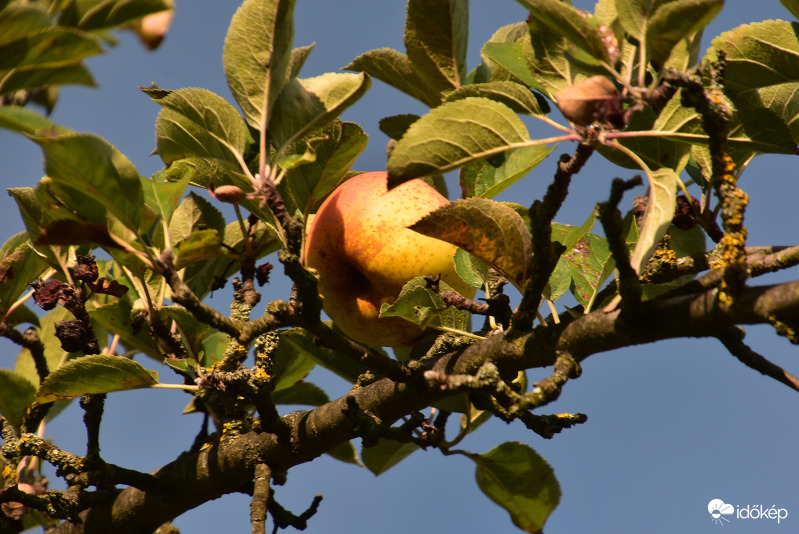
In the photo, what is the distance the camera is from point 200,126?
1.59 m

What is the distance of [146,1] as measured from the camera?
114 centimetres

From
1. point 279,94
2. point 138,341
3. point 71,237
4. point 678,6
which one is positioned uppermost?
point 279,94

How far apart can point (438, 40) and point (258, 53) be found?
20.2 inches

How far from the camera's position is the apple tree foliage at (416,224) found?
115 cm

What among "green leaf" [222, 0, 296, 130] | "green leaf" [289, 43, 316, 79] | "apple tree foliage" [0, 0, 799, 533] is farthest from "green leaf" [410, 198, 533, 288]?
"green leaf" [289, 43, 316, 79]

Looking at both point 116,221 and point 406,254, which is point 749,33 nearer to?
point 406,254

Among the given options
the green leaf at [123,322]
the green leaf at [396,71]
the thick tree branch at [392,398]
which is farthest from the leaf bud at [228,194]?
the green leaf at [123,322]

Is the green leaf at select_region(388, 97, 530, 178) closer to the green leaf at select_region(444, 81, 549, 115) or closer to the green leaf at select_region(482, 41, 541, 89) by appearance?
the green leaf at select_region(444, 81, 549, 115)

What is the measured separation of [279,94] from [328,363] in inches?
30.7

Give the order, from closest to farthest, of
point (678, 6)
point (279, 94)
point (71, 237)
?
point (678, 6)
point (71, 237)
point (279, 94)

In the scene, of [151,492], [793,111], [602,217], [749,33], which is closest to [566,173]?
[602,217]

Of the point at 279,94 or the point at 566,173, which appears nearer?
the point at 566,173

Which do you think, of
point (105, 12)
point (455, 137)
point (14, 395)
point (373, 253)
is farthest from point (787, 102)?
point (14, 395)

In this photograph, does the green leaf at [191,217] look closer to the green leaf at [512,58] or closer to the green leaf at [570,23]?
the green leaf at [512,58]
